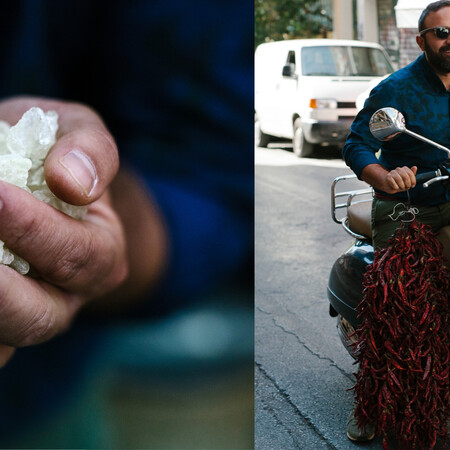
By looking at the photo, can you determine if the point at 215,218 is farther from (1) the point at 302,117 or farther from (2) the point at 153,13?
(1) the point at 302,117

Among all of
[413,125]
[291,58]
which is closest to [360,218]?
[413,125]

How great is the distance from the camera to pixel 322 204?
29.8 feet

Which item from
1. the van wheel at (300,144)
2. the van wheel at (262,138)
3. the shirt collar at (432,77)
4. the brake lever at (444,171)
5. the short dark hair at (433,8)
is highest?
the short dark hair at (433,8)

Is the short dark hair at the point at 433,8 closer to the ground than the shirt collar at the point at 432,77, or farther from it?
farther from it

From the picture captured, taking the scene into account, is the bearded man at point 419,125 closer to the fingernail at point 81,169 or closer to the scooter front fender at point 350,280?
the scooter front fender at point 350,280

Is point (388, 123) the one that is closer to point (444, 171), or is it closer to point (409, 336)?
point (444, 171)

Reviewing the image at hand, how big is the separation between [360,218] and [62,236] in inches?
70.3

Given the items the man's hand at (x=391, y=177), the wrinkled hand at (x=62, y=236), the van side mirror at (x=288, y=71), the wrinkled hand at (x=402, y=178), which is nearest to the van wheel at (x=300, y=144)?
the van side mirror at (x=288, y=71)

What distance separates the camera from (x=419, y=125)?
10.1ft

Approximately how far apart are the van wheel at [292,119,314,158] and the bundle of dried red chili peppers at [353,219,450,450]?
10.1m

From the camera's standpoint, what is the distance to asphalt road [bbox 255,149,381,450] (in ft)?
11.9

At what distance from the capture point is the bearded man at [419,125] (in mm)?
3031

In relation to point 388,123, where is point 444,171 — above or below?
below

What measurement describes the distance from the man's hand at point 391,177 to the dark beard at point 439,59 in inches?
17.9
